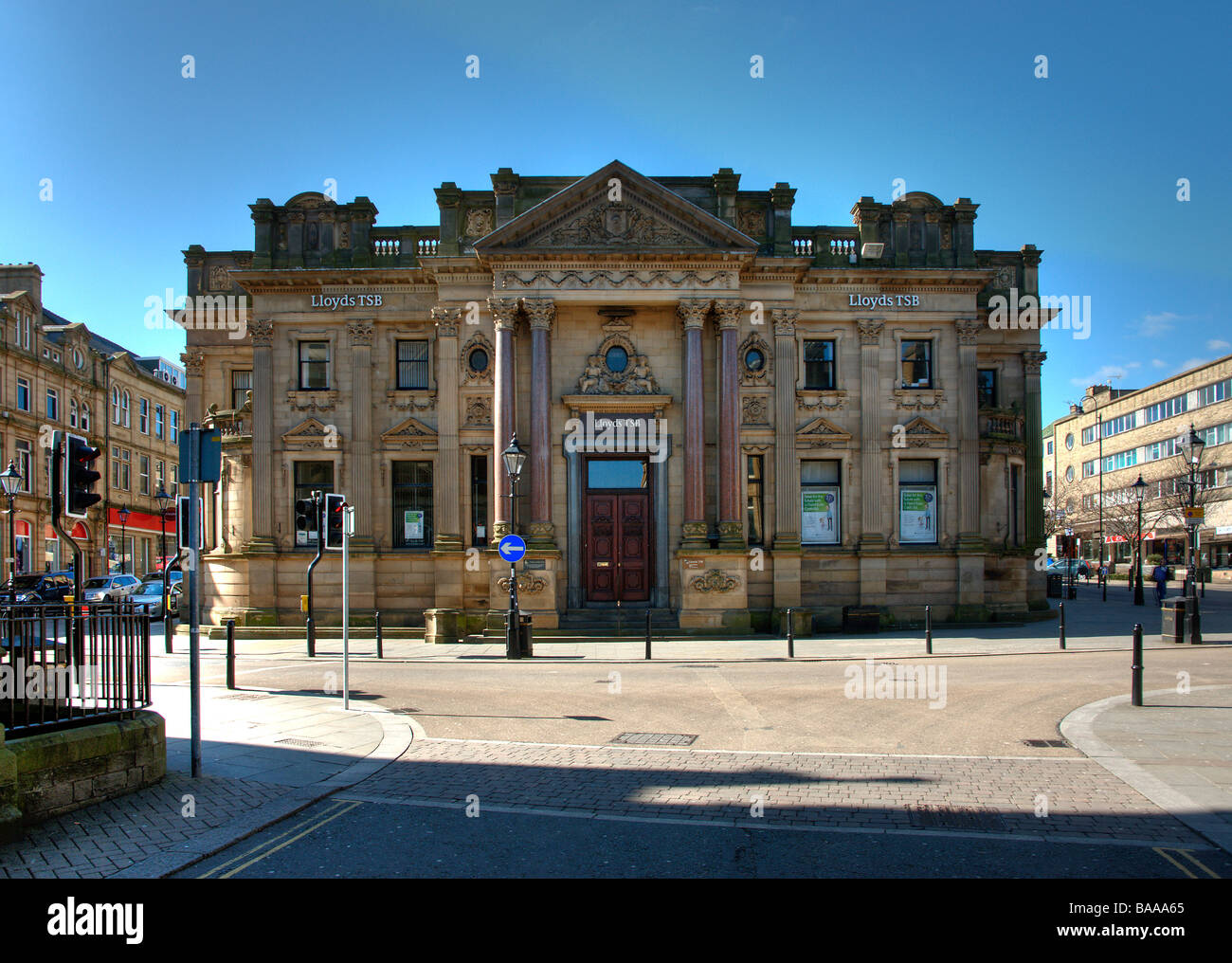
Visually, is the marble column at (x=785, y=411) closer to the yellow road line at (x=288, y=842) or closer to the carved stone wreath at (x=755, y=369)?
the carved stone wreath at (x=755, y=369)

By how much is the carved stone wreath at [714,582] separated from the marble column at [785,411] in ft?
9.86

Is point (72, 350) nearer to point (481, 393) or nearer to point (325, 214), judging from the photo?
point (325, 214)

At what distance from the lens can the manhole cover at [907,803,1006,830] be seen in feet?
21.9

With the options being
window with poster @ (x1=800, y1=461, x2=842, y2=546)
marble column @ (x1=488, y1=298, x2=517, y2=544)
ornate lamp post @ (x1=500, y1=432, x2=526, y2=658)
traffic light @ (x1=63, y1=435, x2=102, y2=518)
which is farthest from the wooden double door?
traffic light @ (x1=63, y1=435, x2=102, y2=518)

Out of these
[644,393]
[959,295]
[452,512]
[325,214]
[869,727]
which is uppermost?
[325,214]

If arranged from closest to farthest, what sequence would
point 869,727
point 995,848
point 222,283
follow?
point 995,848, point 869,727, point 222,283

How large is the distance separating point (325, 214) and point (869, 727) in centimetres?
2262

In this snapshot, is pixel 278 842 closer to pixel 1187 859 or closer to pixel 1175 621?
pixel 1187 859

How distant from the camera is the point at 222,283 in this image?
28.8 metres

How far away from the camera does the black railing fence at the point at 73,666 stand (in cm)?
710

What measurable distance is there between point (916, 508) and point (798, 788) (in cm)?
1989

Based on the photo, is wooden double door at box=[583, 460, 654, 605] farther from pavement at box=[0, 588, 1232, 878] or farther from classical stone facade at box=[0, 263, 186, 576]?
classical stone facade at box=[0, 263, 186, 576]

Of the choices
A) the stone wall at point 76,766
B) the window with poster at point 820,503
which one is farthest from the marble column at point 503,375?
the stone wall at point 76,766

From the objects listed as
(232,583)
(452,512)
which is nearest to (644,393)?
(452,512)
